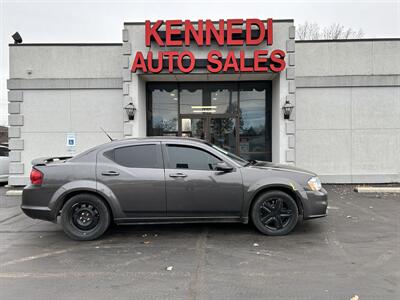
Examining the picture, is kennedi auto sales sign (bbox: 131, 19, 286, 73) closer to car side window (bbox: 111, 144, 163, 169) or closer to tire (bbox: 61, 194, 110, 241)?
car side window (bbox: 111, 144, 163, 169)

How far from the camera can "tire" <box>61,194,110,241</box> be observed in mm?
5215

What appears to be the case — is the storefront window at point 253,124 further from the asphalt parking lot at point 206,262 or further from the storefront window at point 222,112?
the asphalt parking lot at point 206,262

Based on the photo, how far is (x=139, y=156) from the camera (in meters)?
5.41

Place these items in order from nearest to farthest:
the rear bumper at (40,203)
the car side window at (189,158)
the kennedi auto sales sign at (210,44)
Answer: the rear bumper at (40,203) → the car side window at (189,158) → the kennedi auto sales sign at (210,44)

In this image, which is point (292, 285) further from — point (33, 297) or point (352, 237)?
point (33, 297)

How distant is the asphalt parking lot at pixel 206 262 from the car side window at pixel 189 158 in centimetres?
121

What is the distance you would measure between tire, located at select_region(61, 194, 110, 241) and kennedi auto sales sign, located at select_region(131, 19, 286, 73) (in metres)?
5.58

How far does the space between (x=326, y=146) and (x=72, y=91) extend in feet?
29.2

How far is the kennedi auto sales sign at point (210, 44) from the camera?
962 cm

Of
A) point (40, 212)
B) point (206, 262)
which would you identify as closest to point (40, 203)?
point (40, 212)

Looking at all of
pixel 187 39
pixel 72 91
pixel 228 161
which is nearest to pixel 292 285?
pixel 228 161

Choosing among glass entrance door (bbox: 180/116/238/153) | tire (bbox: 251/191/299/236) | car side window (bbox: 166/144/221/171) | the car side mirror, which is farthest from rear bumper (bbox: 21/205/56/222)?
glass entrance door (bbox: 180/116/238/153)

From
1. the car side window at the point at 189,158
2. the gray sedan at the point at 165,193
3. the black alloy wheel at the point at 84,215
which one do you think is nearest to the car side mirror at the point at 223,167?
the gray sedan at the point at 165,193

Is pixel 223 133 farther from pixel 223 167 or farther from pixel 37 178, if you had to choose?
pixel 37 178
